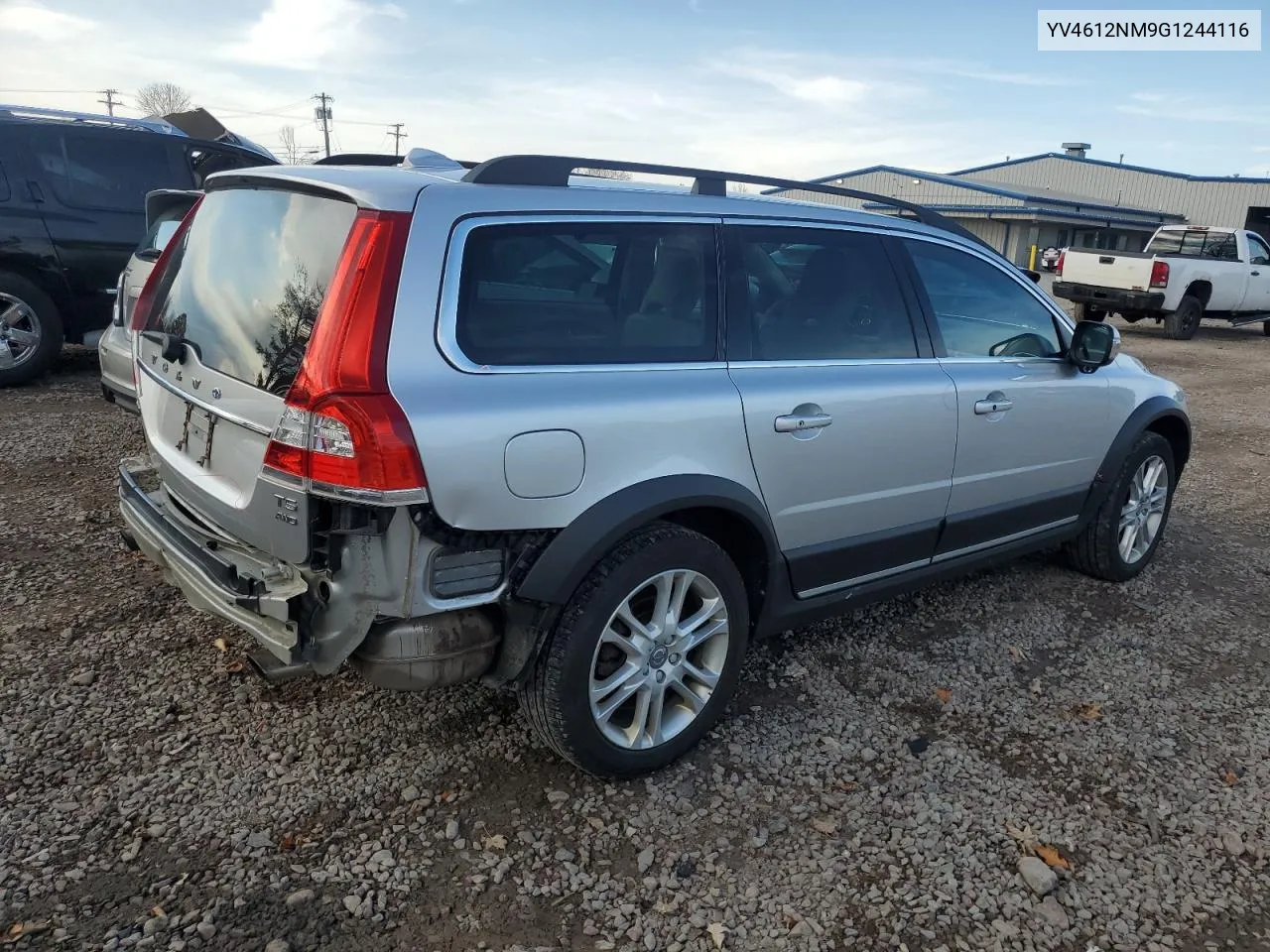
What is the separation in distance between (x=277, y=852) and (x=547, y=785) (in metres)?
0.77

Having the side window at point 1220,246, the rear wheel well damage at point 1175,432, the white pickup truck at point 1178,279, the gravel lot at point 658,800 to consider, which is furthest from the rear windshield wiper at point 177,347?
the side window at point 1220,246

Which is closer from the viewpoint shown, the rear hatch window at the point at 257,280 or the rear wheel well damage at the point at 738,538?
the rear hatch window at the point at 257,280

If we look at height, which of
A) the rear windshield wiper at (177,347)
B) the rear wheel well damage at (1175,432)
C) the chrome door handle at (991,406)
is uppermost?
the rear windshield wiper at (177,347)

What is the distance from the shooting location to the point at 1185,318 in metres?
16.9

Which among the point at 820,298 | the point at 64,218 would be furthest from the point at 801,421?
the point at 64,218

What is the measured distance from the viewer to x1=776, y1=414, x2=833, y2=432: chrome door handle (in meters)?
3.01

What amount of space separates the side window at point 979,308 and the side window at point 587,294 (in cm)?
115

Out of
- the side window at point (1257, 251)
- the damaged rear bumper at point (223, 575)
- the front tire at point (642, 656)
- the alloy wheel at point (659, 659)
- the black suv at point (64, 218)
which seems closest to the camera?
the damaged rear bumper at point (223, 575)

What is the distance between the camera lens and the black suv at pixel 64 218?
7273mm

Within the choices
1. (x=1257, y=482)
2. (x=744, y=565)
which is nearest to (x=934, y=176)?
(x=1257, y=482)

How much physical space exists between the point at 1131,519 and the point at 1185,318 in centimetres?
1449

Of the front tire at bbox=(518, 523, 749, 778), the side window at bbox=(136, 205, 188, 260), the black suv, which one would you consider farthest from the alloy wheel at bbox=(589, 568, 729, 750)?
the black suv

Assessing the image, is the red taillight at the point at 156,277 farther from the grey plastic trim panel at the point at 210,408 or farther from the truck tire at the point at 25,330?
the truck tire at the point at 25,330

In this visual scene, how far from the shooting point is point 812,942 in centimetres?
234
